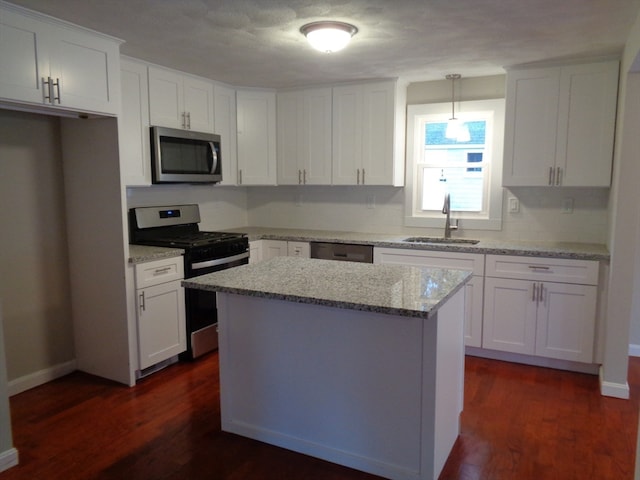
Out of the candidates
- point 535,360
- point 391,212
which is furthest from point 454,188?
point 535,360

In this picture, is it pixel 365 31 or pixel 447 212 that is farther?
pixel 447 212

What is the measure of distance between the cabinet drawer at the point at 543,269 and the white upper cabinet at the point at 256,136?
217cm

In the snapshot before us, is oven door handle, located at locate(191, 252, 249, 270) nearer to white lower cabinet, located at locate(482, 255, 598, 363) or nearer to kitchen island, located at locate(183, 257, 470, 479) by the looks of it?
kitchen island, located at locate(183, 257, 470, 479)

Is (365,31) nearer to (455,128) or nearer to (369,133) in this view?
(369,133)

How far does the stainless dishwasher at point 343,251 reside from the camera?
12.7ft

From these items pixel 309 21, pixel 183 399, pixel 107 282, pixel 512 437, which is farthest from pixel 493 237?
pixel 107 282

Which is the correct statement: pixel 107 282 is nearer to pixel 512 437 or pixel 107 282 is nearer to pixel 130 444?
pixel 130 444

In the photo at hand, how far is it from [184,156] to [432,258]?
2.09 meters

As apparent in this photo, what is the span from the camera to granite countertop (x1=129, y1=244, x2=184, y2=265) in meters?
3.03

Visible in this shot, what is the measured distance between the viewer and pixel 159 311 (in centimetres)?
324

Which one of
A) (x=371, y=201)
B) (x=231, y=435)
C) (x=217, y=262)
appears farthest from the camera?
(x=371, y=201)

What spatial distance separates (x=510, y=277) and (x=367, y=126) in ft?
5.59

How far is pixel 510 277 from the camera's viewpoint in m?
3.38

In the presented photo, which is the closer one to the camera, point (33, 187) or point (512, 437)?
point (512, 437)
